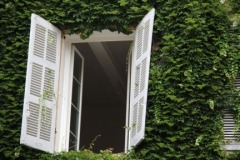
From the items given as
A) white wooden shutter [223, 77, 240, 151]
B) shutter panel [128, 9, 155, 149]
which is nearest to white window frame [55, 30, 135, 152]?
shutter panel [128, 9, 155, 149]

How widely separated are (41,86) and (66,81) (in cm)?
50

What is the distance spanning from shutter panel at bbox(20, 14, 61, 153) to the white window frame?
13 cm

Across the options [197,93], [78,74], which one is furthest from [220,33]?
[78,74]

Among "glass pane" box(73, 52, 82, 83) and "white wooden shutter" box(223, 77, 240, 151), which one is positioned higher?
"glass pane" box(73, 52, 82, 83)

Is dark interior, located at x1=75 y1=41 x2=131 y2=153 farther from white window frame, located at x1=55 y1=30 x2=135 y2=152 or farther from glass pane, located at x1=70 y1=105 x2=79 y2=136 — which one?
glass pane, located at x1=70 y1=105 x2=79 y2=136

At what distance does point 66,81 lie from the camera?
428 inches

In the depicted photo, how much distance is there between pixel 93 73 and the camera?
1340cm

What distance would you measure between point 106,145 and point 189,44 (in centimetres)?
560

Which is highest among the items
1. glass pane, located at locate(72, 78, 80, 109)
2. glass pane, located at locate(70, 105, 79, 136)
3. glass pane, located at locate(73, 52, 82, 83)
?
glass pane, located at locate(73, 52, 82, 83)

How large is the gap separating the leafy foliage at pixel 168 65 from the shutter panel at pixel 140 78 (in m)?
0.15

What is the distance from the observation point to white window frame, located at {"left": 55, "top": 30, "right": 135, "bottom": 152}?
10.6m

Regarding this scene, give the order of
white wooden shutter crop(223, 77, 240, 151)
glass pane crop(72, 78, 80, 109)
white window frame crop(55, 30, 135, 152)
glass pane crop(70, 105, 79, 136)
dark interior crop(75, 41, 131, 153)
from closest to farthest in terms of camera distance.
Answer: white wooden shutter crop(223, 77, 240, 151) < white window frame crop(55, 30, 135, 152) < glass pane crop(70, 105, 79, 136) < glass pane crop(72, 78, 80, 109) < dark interior crop(75, 41, 131, 153)

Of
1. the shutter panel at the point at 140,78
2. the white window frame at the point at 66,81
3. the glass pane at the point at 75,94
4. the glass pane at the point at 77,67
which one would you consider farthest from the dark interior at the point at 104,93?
the shutter panel at the point at 140,78

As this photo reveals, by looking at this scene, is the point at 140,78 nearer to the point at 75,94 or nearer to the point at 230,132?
the point at 75,94
